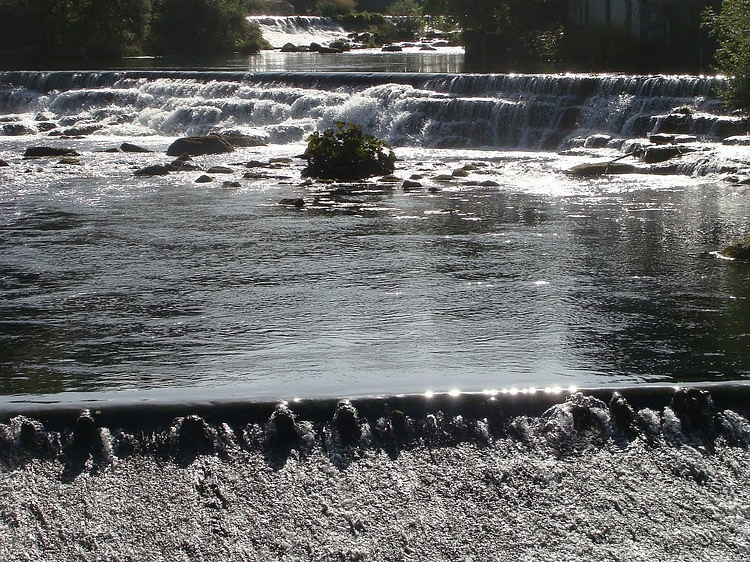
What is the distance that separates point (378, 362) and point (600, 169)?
12.7 meters

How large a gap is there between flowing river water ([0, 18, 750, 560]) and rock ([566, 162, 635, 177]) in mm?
195

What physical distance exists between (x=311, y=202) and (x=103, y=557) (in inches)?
466

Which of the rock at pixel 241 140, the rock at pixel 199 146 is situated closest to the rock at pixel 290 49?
the rock at pixel 241 140

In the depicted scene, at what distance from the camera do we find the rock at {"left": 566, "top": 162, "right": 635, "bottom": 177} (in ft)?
66.2

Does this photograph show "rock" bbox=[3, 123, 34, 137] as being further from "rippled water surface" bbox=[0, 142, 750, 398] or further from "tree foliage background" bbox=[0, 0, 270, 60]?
"tree foliage background" bbox=[0, 0, 270, 60]

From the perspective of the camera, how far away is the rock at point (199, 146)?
23.9m

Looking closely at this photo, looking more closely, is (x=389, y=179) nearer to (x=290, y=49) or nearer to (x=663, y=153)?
(x=663, y=153)

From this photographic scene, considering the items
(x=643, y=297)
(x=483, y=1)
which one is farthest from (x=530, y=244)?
(x=483, y=1)

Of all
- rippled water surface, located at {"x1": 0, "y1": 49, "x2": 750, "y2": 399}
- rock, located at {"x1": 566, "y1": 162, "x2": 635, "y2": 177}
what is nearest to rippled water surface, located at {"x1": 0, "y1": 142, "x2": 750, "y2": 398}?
rippled water surface, located at {"x1": 0, "y1": 49, "x2": 750, "y2": 399}

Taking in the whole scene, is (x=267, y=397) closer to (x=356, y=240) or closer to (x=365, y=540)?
(x=365, y=540)

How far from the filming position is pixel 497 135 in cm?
2519

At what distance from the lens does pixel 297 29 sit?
64.2 m

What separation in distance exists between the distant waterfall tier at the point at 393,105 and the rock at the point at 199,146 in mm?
2673

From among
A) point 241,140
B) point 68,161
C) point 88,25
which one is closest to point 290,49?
point 88,25
